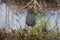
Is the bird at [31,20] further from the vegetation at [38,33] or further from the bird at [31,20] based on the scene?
the vegetation at [38,33]

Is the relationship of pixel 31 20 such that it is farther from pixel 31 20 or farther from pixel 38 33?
pixel 38 33

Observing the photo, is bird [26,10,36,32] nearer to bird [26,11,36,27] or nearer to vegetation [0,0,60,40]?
bird [26,11,36,27]

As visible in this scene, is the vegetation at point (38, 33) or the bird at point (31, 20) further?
the bird at point (31, 20)

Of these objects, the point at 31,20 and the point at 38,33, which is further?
the point at 31,20

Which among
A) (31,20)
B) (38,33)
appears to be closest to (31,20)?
(31,20)

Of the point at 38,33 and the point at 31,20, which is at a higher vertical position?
the point at 31,20

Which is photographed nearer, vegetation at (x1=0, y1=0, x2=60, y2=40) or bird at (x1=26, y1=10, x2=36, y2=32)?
vegetation at (x1=0, y1=0, x2=60, y2=40)

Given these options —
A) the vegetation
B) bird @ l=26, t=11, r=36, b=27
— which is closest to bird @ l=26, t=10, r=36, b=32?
bird @ l=26, t=11, r=36, b=27

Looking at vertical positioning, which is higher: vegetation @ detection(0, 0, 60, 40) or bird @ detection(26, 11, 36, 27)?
bird @ detection(26, 11, 36, 27)

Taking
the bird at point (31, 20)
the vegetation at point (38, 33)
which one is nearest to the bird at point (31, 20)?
the bird at point (31, 20)

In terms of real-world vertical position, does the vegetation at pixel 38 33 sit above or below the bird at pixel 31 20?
below

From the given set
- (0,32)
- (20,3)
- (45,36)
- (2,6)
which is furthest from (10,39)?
(20,3)

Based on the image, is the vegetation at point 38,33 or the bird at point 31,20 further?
the bird at point 31,20

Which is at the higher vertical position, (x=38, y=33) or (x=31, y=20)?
(x=31, y=20)
